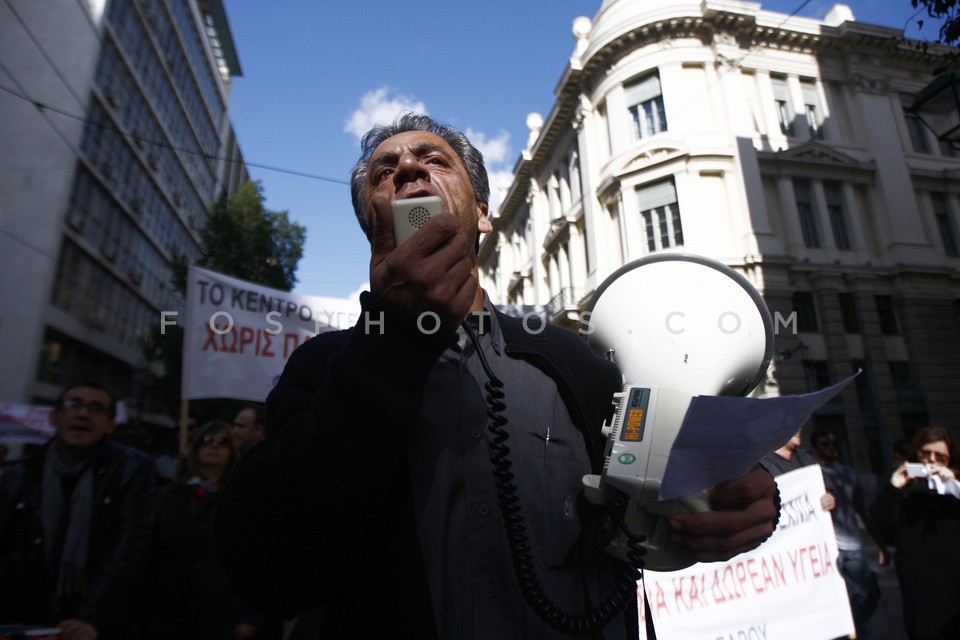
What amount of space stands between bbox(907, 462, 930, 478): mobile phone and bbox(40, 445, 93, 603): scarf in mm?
5188

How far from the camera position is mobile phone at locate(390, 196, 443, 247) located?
0.85m

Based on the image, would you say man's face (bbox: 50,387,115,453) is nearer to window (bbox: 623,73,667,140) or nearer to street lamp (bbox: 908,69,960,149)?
street lamp (bbox: 908,69,960,149)

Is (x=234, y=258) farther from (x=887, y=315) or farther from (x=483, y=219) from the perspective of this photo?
(x=887, y=315)

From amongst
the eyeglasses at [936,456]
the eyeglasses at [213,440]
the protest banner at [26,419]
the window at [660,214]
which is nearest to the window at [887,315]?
the window at [660,214]

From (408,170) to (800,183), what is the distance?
67.7 ft

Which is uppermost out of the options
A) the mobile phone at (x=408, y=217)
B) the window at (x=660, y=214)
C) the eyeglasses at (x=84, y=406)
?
the window at (x=660, y=214)

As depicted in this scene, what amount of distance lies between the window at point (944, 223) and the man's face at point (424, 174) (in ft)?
78.0

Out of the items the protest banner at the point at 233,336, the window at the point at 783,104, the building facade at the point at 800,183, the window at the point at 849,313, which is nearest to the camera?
the protest banner at the point at 233,336

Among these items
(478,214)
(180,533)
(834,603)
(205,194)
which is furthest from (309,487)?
(205,194)

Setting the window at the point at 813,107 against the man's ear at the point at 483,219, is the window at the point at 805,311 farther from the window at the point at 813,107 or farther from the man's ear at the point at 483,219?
the man's ear at the point at 483,219

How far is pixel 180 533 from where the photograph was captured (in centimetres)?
311

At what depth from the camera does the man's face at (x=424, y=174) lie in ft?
4.21

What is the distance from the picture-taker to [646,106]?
18.4 metres

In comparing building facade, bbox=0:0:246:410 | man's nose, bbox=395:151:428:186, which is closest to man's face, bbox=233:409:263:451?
man's nose, bbox=395:151:428:186
